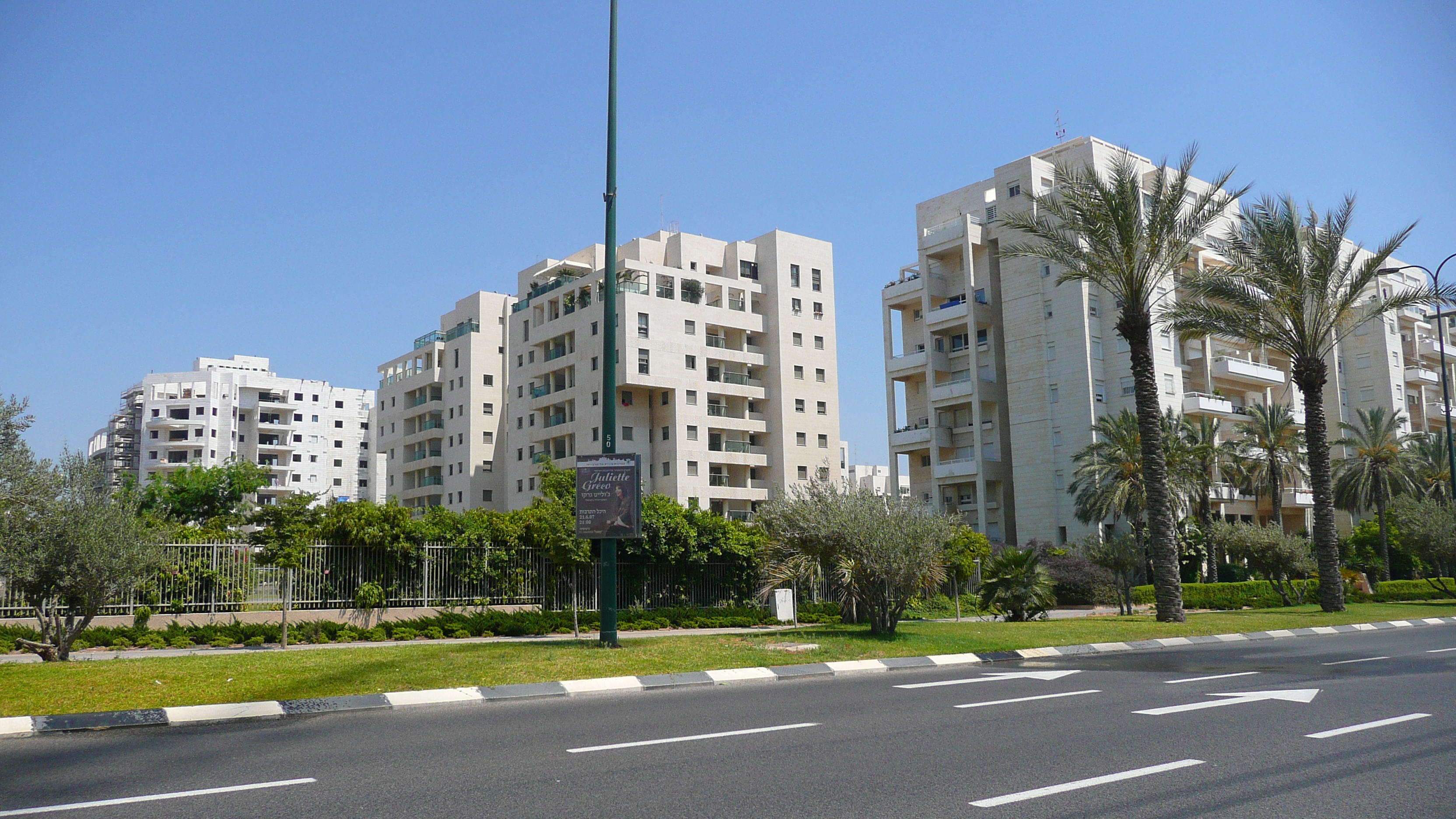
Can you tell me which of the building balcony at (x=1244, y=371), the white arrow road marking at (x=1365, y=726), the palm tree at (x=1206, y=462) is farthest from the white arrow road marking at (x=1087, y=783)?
the building balcony at (x=1244, y=371)

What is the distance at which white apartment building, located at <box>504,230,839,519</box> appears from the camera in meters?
67.7

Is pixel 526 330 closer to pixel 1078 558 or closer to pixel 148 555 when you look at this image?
pixel 1078 558

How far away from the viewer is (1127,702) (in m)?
10.4

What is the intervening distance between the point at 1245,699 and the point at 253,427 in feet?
391

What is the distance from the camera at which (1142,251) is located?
2653 cm

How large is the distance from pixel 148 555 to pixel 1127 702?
12.9 metres

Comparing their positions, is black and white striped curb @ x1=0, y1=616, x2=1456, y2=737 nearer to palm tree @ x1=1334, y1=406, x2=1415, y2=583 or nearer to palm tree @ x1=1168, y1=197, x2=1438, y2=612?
palm tree @ x1=1168, y1=197, x2=1438, y2=612

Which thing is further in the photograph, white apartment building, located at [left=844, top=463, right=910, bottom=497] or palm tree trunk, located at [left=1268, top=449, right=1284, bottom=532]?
palm tree trunk, located at [left=1268, top=449, right=1284, bottom=532]

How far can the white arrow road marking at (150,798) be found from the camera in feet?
18.9

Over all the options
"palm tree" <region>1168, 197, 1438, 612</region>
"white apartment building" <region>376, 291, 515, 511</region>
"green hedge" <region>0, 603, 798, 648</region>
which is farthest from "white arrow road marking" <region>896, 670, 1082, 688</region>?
"white apartment building" <region>376, 291, 515, 511</region>

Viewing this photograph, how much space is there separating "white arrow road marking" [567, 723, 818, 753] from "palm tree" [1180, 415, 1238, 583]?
44419mm

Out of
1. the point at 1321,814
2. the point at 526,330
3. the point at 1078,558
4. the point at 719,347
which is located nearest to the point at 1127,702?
the point at 1321,814

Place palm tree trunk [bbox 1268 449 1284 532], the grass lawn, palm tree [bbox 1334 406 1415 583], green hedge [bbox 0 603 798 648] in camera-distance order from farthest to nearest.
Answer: palm tree [bbox 1334 406 1415 583] → palm tree trunk [bbox 1268 449 1284 532] → green hedge [bbox 0 603 798 648] → the grass lawn

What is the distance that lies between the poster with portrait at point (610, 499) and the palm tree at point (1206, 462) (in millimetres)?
39620
